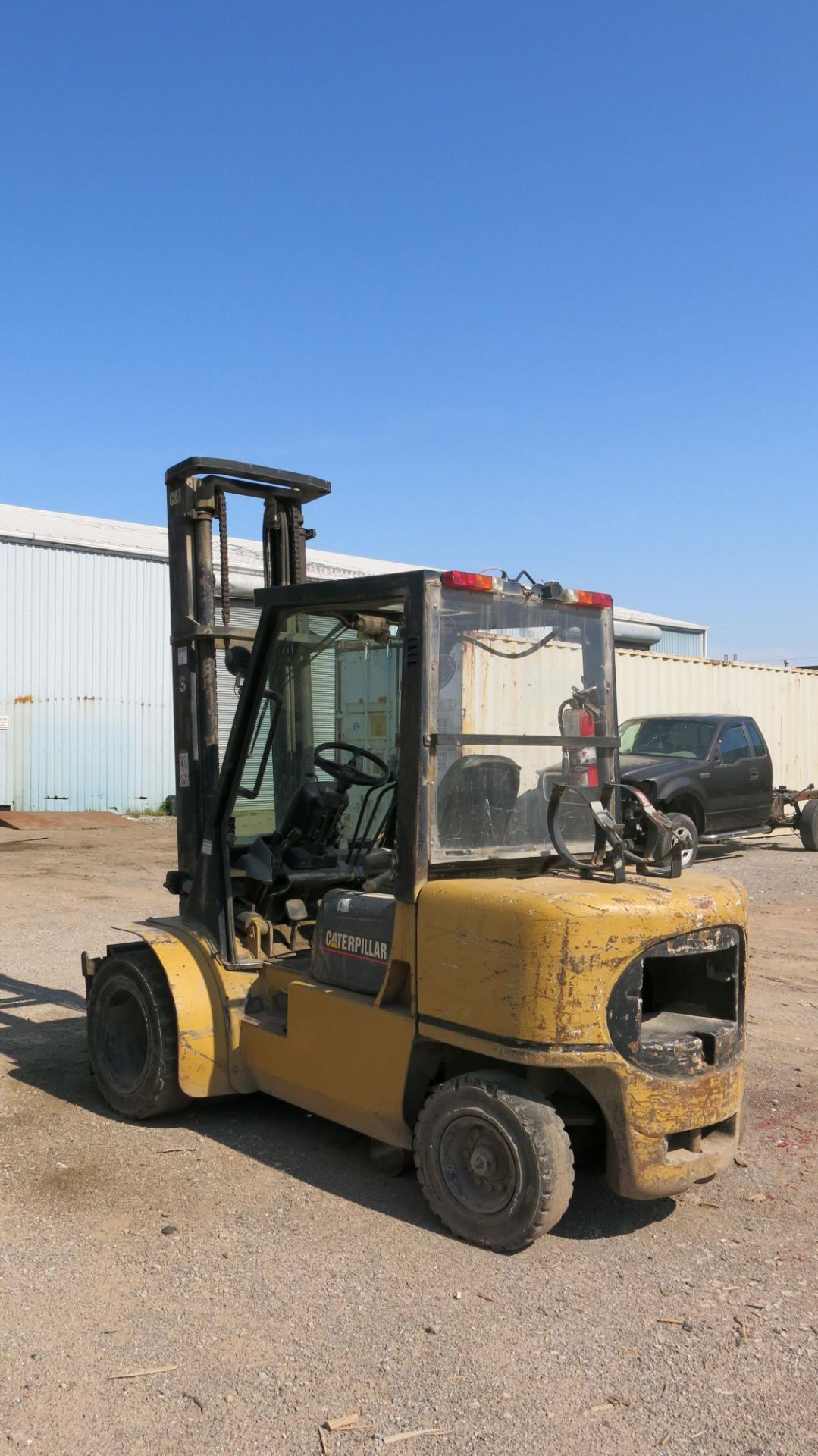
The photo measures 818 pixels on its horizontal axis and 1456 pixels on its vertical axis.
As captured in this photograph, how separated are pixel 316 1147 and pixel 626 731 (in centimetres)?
1220

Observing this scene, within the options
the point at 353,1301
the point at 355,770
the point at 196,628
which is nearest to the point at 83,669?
the point at 196,628

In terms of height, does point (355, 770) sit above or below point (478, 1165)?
above

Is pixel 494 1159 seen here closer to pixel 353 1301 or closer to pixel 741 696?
pixel 353 1301

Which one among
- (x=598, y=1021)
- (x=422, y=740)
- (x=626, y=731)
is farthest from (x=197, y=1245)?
(x=626, y=731)

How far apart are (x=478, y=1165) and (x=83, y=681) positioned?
19.6 m

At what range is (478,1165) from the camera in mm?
4176

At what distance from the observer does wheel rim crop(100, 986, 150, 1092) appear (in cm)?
549

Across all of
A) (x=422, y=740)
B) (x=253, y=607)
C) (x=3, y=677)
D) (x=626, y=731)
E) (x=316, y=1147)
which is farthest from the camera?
(x=3, y=677)

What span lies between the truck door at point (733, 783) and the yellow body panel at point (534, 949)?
11312 mm

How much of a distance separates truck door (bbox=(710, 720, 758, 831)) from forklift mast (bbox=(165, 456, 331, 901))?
10648mm

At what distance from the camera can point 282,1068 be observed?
4.96 m

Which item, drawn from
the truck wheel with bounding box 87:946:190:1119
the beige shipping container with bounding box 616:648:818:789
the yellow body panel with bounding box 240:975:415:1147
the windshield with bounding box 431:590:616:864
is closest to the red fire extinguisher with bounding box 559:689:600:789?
the windshield with bounding box 431:590:616:864

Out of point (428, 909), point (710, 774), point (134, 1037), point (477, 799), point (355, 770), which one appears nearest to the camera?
point (428, 909)

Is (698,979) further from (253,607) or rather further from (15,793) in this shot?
(15,793)
